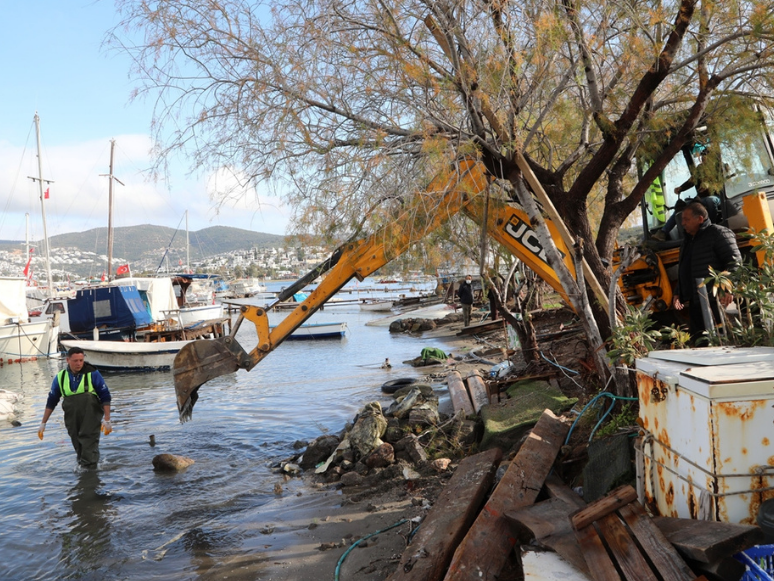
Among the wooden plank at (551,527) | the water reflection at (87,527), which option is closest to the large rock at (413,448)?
the wooden plank at (551,527)

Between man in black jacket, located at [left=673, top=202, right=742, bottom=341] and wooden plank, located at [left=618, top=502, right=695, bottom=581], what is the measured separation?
2490 millimetres

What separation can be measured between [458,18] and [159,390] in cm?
1558

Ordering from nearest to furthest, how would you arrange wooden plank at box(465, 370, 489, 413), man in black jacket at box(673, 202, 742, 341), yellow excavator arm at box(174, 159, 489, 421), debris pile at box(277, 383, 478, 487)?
1. man in black jacket at box(673, 202, 742, 341)
2. yellow excavator arm at box(174, 159, 489, 421)
3. debris pile at box(277, 383, 478, 487)
4. wooden plank at box(465, 370, 489, 413)

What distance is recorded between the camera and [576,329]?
10539mm

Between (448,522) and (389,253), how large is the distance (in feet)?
10.2

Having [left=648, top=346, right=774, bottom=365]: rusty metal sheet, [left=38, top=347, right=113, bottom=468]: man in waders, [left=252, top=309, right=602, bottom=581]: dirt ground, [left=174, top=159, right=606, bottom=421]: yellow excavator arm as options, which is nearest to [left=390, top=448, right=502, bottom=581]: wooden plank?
[left=252, top=309, right=602, bottom=581]: dirt ground

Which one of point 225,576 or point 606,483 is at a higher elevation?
point 606,483

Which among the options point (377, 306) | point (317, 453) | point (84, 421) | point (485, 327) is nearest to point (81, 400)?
point (84, 421)

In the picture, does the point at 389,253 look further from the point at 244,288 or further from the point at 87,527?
the point at 244,288

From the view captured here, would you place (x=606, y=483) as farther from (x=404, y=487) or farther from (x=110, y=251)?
(x=110, y=251)

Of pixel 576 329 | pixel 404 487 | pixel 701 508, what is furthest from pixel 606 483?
pixel 576 329

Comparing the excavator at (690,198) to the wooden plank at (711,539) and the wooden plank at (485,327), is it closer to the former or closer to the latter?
the wooden plank at (711,539)

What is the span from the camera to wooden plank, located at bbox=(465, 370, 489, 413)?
9170mm

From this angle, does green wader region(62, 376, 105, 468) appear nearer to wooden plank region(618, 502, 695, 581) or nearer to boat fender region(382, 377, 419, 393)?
boat fender region(382, 377, 419, 393)
